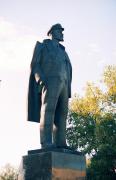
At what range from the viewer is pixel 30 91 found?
820cm

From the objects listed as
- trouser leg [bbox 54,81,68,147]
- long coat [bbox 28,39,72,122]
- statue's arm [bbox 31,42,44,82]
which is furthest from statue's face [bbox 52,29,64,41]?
trouser leg [bbox 54,81,68,147]

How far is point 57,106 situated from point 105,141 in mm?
21245

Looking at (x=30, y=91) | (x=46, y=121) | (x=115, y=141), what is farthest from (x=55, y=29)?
(x=115, y=141)

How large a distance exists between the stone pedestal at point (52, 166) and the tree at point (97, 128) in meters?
20.6

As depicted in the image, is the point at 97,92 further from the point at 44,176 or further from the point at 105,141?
the point at 44,176

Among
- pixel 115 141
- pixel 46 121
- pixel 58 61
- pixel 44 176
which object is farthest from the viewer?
pixel 115 141

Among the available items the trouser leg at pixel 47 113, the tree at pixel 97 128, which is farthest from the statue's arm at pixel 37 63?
the tree at pixel 97 128

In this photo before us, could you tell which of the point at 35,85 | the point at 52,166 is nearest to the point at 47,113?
the point at 35,85

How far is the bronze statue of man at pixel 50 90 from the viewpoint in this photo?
7.75 m

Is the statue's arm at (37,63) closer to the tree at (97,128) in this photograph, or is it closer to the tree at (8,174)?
the tree at (97,128)

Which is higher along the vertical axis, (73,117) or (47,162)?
(73,117)

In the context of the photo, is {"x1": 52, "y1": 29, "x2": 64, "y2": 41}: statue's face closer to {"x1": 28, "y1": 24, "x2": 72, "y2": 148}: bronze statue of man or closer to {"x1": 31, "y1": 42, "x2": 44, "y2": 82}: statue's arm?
{"x1": 28, "y1": 24, "x2": 72, "y2": 148}: bronze statue of man

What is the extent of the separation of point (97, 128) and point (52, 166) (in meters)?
22.3

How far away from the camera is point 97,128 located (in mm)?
29078
